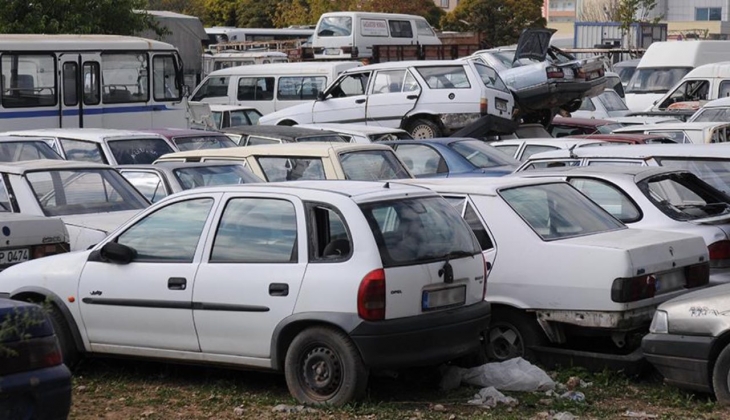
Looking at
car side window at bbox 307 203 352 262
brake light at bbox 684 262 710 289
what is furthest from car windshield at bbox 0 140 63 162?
brake light at bbox 684 262 710 289

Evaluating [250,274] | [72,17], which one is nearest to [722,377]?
[250,274]

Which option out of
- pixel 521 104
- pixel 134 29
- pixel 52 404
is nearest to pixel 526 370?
pixel 52 404

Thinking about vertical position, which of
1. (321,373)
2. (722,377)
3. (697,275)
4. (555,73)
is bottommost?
(722,377)

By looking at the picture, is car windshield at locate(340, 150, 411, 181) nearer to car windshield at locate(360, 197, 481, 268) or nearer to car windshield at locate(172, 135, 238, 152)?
car windshield at locate(172, 135, 238, 152)

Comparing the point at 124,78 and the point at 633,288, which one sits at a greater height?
the point at 124,78

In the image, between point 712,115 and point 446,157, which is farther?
point 712,115

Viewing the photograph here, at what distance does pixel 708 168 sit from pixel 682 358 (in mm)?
3973

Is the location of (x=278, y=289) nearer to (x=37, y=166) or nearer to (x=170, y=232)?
(x=170, y=232)

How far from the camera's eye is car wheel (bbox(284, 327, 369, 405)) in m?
7.70

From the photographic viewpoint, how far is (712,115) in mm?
21438

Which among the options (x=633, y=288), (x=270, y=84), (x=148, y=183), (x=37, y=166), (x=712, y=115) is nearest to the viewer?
(x=633, y=288)

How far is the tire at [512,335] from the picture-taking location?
Answer: 8.93 metres

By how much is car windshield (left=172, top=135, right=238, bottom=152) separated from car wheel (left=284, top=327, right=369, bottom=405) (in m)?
9.18

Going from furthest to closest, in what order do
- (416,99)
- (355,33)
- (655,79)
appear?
(355,33) → (655,79) → (416,99)
